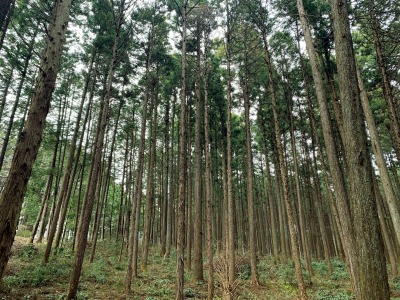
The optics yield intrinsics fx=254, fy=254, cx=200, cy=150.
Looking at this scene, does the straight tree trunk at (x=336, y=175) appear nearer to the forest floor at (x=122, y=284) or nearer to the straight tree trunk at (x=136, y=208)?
the forest floor at (x=122, y=284)

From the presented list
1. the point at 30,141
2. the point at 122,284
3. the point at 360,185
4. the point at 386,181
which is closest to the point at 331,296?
the point at 386,181

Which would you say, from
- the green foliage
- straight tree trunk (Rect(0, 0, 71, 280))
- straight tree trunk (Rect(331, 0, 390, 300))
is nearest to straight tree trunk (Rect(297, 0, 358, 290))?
straight tree trunk (Rect(331, 0, 390, 300))

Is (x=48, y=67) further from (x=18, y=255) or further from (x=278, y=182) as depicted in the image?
(x=278, y=182)

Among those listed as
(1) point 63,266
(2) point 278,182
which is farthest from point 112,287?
(2) point 278,182

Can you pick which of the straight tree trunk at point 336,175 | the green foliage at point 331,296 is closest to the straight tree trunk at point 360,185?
A: the straight tree trunk at point 336,175

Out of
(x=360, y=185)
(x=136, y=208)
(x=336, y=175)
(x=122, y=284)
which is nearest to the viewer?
(x=360, y=185)

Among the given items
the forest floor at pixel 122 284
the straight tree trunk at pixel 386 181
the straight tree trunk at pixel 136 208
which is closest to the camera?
the forest floor at pixel 122 284

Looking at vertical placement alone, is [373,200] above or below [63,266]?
above

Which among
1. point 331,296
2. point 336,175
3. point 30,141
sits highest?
point 336,175

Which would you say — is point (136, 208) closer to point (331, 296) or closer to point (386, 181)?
point (331, 296)

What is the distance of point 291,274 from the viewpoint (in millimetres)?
14281

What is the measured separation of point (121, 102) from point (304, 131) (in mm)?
12913

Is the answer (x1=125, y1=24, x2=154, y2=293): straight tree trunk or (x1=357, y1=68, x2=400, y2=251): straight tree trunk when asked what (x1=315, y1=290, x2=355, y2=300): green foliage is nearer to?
(x1=357, y1=68, x2=400, y2=251): straight tree trunk

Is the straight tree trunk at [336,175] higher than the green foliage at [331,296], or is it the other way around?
the straight tree trunk at [336,175]
